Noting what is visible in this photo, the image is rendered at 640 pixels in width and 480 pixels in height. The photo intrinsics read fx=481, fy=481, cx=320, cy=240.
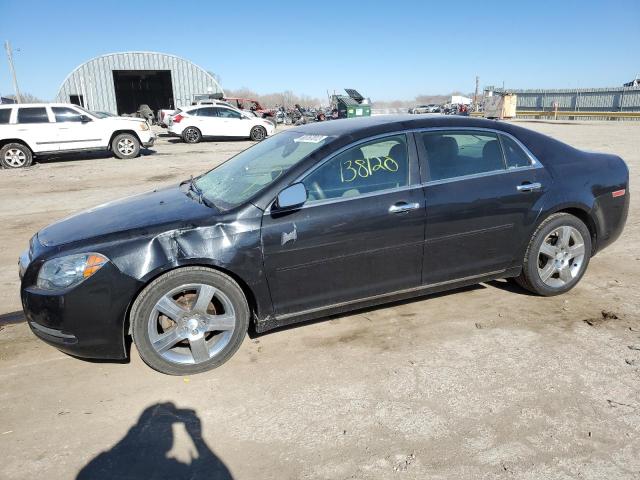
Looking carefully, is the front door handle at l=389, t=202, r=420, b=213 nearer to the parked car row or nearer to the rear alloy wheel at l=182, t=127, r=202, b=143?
the parked car row

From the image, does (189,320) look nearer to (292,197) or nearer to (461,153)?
(292,197)

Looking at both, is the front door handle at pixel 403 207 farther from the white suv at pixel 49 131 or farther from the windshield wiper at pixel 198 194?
the white suv at pixel 49 131

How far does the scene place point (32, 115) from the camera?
13484 mm

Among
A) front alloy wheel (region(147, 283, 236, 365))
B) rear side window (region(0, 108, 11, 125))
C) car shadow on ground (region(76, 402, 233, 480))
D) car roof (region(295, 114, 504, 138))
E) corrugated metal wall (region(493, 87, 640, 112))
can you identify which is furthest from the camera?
corrugated metal wall (region(493, 87, 640, 112))

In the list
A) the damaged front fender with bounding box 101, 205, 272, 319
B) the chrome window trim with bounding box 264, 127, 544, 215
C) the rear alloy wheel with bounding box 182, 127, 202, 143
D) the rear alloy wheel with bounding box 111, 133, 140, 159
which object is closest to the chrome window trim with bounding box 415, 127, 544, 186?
the chrome window trim with bounding box 264, 127, 544, 215

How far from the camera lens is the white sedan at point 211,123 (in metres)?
20.2

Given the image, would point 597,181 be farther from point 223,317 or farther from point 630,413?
point 223,317

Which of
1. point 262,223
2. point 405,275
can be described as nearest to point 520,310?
point 405,275

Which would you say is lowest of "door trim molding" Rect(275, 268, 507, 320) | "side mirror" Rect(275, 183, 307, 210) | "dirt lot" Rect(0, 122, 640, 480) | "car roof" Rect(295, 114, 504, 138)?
"dirt lot" Rect(0, 122, 640, 480)

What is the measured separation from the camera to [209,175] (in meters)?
4.28

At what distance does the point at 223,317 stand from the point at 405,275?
1374mm

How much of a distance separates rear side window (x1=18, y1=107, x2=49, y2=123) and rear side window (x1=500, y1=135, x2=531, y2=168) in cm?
1366

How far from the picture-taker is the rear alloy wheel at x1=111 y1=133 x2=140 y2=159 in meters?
14.9

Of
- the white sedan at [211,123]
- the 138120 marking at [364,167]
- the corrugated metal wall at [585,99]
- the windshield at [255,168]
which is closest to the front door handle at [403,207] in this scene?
the 138120 marking at [364,167]
